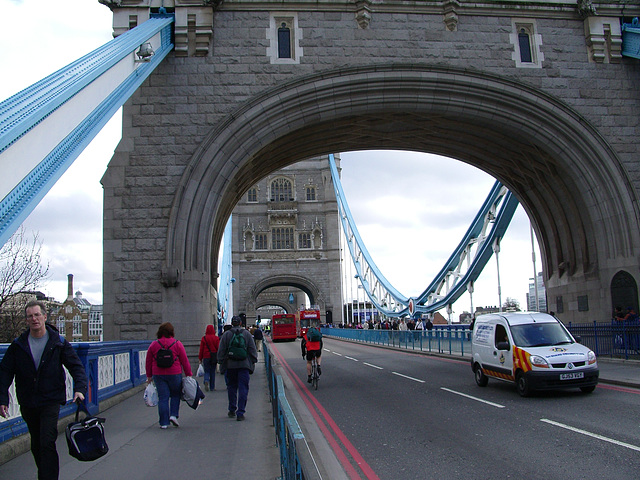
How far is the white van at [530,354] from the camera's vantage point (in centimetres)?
973

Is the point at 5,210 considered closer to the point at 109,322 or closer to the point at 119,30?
the point at 109,322

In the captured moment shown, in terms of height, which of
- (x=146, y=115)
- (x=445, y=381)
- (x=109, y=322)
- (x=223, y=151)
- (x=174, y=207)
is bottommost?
(x=445, y=381)

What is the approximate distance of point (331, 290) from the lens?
65.4m

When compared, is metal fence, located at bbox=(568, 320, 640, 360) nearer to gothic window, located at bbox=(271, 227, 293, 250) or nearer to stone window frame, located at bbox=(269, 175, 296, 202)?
gothic window, located at bbox=(271, 227, 293, 250)

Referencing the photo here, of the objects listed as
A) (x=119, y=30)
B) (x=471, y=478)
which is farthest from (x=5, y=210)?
(x=119, y=30)

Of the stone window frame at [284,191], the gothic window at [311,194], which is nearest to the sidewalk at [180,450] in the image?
the stone window frame at [284,191]

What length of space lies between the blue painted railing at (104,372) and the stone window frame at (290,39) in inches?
333

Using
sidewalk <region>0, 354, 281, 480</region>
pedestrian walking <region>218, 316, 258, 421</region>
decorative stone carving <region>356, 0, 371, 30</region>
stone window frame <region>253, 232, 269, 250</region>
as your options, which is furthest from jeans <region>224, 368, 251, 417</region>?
stone window frame <region>253, 232, 269, 250</region>

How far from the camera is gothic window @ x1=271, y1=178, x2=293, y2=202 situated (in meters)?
69.7

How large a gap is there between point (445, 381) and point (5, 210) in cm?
987

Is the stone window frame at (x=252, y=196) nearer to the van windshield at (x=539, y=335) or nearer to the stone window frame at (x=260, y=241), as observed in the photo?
the stone window frame at (x=260, y=241)

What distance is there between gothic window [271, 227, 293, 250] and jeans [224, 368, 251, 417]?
5930 centimetres

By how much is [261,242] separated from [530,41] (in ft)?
174

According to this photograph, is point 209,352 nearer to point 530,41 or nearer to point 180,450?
point 180,450
